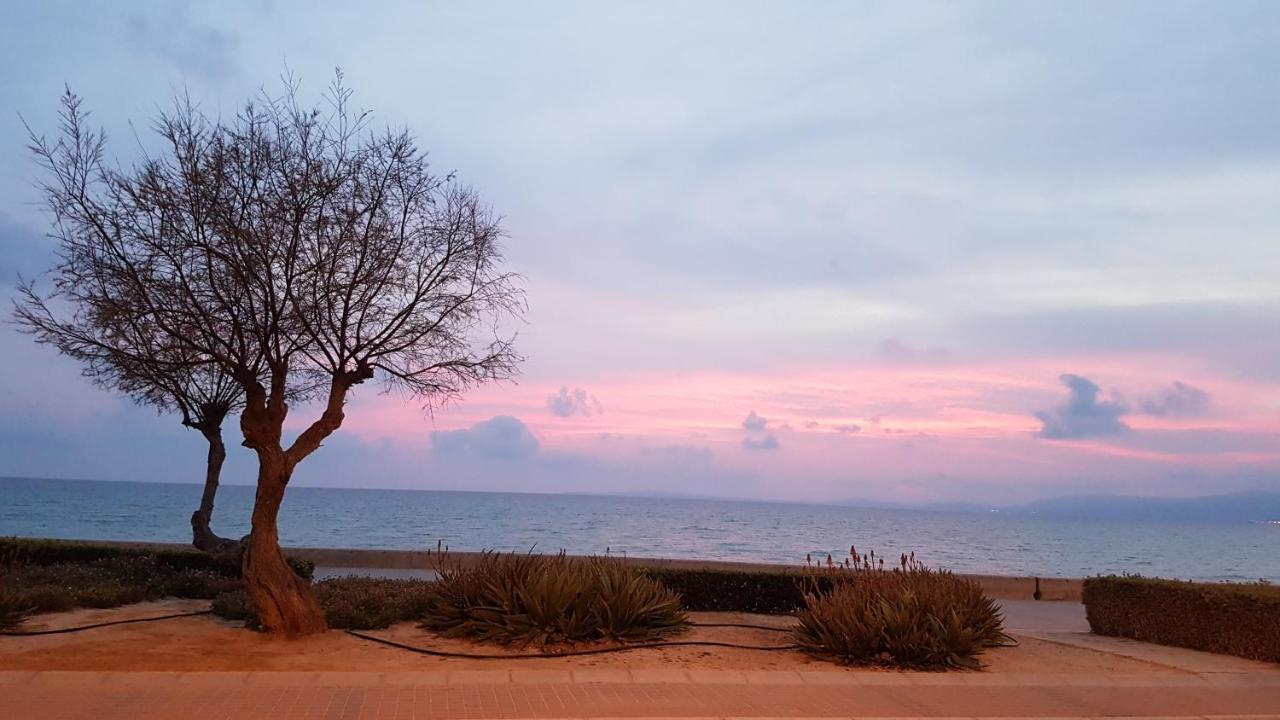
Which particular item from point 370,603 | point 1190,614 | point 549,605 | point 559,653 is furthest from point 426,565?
point 1190,614

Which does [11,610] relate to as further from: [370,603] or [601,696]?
[601,696]

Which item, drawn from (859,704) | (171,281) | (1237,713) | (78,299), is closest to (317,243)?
(171,281)

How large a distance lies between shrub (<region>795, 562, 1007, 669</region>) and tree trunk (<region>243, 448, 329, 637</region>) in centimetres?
531

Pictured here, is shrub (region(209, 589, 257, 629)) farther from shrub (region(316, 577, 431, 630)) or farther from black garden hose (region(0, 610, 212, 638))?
shrub (region(316, 577, 431, 630))

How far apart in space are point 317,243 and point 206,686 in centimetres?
492

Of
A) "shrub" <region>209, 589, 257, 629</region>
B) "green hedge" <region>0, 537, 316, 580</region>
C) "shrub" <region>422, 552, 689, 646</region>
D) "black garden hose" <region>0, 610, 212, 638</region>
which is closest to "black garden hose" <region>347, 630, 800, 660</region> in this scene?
"shrub" <region>422, 552, 689, 646</region>

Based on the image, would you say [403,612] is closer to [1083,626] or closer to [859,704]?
[859,704]

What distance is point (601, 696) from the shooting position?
7883 millimetres

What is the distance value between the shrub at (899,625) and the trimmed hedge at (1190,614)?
2757 mm

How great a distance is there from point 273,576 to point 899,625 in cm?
656

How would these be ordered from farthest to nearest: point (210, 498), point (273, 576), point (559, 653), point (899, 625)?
point (210, 498) < point (273, 576) < point (899, 625) < point (559, 653)

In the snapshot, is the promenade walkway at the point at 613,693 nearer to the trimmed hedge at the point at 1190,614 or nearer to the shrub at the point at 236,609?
the trimmed hedge at the point at 1190,614

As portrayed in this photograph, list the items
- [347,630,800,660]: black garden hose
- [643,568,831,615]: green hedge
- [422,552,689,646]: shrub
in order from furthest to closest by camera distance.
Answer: [643,568,831,615]: green hedge → [422,552,689,646]: shrub → [347,630,800,660]: black garden hose

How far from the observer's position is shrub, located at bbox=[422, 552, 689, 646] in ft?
33.3
